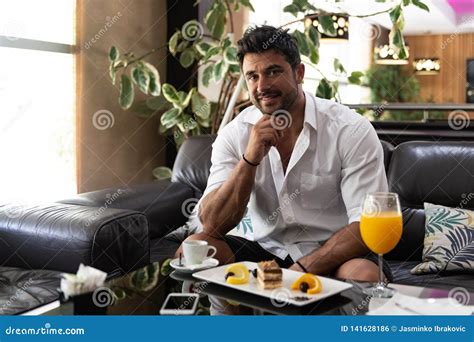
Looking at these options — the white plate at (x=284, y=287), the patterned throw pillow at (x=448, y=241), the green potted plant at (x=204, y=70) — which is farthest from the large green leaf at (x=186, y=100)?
the white plate at (x=284, y=287)

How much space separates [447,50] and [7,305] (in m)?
11.7

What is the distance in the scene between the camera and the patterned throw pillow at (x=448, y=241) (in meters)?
2.21

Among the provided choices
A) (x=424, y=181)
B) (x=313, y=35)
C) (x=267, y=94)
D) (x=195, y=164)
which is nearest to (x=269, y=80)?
(x=267, y=94)

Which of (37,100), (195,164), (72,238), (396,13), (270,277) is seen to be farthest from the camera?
(396,13)

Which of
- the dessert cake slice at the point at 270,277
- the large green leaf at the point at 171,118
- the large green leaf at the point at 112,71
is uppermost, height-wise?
the large green leaf at the point at 112,71

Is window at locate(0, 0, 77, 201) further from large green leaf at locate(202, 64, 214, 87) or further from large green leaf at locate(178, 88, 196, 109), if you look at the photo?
large green leaf at locate(202, 64, 214, 87)

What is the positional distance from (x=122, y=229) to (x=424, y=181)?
1.15 metres

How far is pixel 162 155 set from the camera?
4.26 meters

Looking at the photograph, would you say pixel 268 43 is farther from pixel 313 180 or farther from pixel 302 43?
pixel 302 43

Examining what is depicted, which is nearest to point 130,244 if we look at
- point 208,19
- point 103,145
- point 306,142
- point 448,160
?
point 306,142

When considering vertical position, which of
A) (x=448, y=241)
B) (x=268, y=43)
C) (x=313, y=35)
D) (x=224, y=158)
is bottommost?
(x=448, y=241)

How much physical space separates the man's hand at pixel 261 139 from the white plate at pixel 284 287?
0.55 meters

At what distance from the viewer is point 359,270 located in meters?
1.75

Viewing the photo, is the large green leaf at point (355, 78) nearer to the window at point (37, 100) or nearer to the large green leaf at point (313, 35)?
the large green leaf at point (313, 35)
